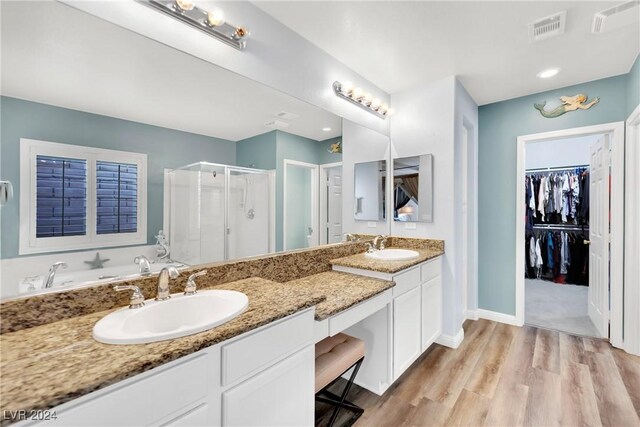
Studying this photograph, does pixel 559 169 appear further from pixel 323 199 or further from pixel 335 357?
pixel 335 357

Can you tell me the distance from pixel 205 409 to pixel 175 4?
1.72 m

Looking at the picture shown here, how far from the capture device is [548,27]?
1.85 m

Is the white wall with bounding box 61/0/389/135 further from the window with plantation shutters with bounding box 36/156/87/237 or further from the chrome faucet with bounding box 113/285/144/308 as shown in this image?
the chrome faucet with bounding box 113/285/144/308

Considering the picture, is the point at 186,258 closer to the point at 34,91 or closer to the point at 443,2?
the point at 34,91

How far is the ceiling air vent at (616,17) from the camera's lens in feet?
5.47

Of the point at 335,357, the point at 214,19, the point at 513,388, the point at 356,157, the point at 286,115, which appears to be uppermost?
the point at 214,19

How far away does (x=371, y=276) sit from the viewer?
199 centimetres

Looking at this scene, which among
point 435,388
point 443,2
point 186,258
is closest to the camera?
point 186,258

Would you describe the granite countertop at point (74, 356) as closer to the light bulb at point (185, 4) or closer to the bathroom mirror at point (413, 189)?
the light bulb at point (185, 4)

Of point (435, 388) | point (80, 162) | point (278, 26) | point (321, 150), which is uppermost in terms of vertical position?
point (278, 26)

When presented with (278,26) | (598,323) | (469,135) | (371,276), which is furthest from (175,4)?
(598,323)

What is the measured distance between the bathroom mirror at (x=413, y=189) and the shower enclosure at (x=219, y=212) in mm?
1590

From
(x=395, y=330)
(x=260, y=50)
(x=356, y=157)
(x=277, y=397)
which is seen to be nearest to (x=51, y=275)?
(x=277, y=397)

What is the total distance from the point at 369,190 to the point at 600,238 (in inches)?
95.1
